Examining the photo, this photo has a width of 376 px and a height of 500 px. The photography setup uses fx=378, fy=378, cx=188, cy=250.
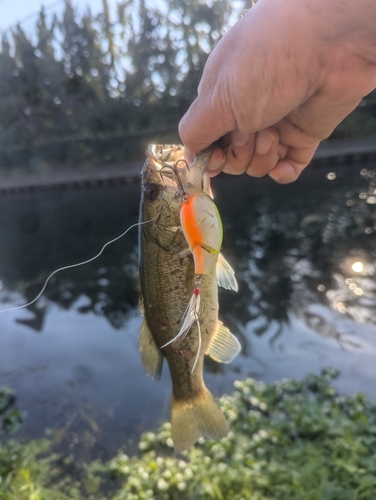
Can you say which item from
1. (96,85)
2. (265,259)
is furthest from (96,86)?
(265,259)

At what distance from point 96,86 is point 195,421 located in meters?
40.0

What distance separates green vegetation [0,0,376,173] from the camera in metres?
32.8

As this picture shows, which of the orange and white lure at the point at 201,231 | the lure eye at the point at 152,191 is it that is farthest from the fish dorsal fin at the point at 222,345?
the lure eye at the point at 152,191

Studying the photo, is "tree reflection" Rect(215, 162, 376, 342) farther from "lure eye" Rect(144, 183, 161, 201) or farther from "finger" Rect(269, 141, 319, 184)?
"lure eye" Rect(144, 183, 161, 201)

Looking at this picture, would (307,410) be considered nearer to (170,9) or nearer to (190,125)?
(190,125)

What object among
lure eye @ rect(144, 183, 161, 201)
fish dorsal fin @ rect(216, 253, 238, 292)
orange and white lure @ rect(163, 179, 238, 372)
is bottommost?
fish dorsal fin @ rect(216, 253, 238, 292)

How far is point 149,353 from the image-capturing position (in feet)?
6.53

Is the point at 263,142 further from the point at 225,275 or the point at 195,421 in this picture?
the point at 195,421

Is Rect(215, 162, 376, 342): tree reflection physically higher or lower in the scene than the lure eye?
lower

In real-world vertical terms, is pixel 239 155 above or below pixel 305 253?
above

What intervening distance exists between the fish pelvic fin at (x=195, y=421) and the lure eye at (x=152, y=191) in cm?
115

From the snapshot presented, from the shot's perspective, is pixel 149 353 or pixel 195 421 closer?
pixel 149 353

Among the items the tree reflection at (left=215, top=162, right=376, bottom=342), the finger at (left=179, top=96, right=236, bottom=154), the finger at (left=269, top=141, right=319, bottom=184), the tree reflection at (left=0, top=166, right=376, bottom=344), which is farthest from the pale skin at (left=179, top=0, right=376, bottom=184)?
the tree reflection at (left=215, top=162, right=376, bottom=342)

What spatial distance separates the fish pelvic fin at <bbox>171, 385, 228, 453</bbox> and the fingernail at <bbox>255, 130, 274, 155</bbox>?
1467 mm
